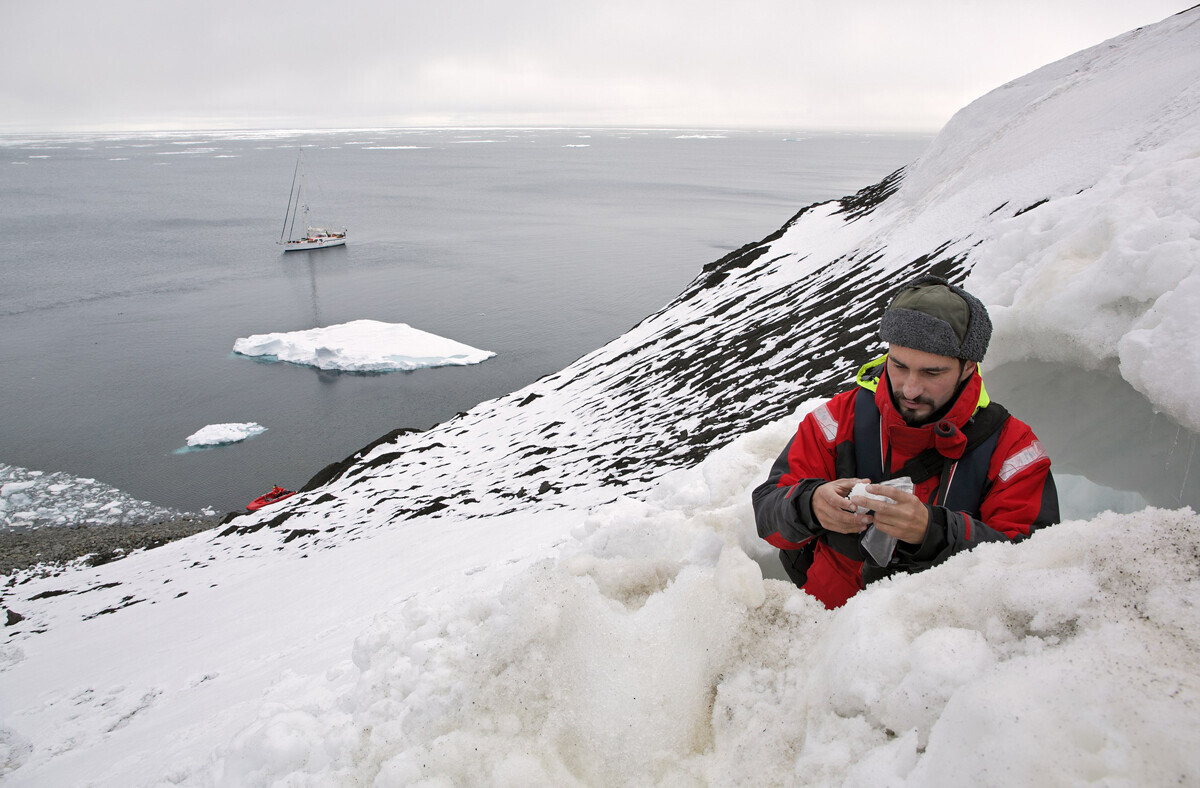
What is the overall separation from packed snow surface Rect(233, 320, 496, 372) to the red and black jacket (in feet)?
115

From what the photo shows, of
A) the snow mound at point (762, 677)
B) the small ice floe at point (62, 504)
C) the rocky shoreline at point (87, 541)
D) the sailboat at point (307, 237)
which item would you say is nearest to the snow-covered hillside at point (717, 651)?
the snow mound at point (762, 677)

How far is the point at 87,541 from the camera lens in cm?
2245

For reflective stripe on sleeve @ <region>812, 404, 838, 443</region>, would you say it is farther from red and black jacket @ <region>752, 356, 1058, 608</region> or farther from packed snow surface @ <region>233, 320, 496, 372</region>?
packed snow surface @ <region>233, 320, 496, 372</region>

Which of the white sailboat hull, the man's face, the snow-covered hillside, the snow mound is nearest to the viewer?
the snow mound

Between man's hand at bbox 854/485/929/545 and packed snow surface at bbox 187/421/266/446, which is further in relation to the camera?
packed snow surface at bbox 187/421/266/446

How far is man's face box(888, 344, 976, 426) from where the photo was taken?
2660 millimetres

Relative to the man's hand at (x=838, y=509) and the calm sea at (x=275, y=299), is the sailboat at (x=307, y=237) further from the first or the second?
the man's hand at (x=838, y=509)

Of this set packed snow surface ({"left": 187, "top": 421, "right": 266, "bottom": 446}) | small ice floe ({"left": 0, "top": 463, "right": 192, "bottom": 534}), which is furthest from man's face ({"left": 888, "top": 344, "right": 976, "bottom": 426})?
packed snow surface ({"left": 187, "top": 421, "right": 266, "bottom": 446})

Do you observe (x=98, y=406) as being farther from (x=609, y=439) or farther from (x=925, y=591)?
(x=925, y=591)

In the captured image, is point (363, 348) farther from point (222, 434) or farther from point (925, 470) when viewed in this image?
point (925, 470)

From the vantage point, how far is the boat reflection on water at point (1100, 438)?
12.7ft

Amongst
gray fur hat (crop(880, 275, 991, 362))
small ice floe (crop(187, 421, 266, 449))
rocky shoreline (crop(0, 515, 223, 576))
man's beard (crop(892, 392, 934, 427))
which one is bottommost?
rocky shoreline (crop(0, 515, 223, 576))

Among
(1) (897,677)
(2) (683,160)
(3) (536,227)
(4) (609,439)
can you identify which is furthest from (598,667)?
(2) (683,160)

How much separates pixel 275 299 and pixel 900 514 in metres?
54.3
